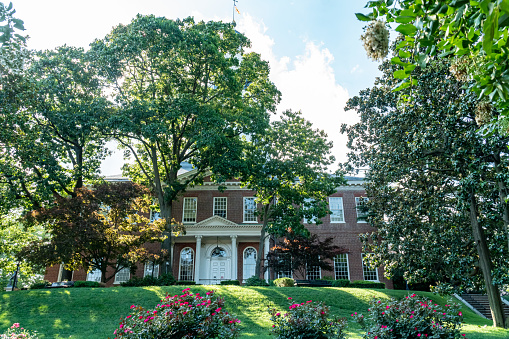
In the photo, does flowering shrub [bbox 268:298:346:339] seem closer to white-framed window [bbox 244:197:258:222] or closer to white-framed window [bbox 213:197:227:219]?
white-framed window [bbox 244:197:258:222]

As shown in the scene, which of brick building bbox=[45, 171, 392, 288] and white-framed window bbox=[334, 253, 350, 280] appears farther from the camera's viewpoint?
white-framed window bbox=[334, 253, 350, 280]

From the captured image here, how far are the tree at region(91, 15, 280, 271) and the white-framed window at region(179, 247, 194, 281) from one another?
26.1 feet

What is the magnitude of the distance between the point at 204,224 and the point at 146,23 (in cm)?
1577

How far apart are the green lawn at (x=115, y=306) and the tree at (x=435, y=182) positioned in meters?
2.49

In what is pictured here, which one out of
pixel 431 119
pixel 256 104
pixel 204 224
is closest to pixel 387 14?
pixel 431 119

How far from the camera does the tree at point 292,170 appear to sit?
23.1m

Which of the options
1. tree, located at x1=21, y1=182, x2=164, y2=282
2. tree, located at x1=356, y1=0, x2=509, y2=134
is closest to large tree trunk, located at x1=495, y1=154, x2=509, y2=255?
tree, located at x1=356, y1=0, x2=509, y2=134

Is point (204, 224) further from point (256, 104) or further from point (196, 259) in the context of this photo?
point (256, 104)

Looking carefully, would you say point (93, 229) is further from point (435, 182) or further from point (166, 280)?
point (435, 182)

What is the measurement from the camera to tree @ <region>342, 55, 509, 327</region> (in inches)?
533

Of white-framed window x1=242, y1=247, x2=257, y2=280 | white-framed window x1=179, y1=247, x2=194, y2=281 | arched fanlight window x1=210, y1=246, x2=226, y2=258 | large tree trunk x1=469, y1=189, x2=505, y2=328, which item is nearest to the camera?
large tree trunk x1=469, y1=189, x2=505, y2=328

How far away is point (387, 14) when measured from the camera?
154 inches

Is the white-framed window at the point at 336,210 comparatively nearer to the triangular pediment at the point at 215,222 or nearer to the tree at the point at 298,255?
the tree at the point at 298,255

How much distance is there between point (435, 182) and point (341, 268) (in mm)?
15908
